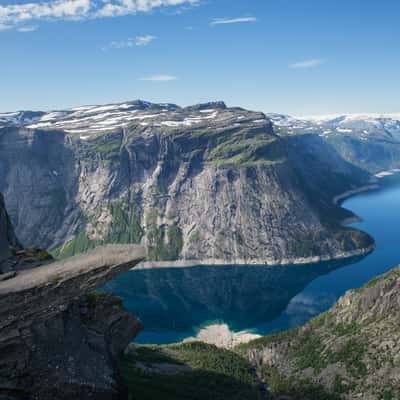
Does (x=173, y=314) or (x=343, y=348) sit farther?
(x=173, y=314)

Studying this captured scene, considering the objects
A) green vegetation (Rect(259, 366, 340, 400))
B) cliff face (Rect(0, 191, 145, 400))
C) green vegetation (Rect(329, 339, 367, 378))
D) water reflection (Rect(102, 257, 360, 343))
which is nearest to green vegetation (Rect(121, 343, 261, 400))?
green vegetation (Rect(259, 366, 340, 400))

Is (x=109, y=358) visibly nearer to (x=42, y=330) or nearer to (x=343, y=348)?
(x=42, y=330)

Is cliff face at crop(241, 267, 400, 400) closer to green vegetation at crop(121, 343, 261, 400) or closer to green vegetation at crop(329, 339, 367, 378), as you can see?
green vegetation at crop(329, 339, 367, 378)

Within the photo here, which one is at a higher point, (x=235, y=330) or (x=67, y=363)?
(x=67, y=363)

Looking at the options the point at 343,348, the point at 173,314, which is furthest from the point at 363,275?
the point at 343,348

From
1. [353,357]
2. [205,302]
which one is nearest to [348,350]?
[353,357]

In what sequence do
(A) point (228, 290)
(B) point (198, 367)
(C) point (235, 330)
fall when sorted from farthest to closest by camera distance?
(A) point (228, 290) < (C) point (235, 330) < (B) point (198, 367)

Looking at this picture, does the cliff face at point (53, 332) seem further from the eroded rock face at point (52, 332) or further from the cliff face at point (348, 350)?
the cliff face at point (348, 350)
